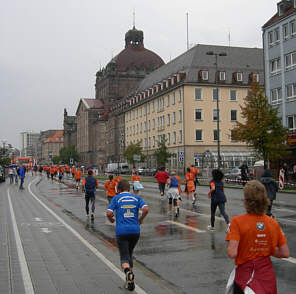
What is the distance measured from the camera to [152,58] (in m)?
127

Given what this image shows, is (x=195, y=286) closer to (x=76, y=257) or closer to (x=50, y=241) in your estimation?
(x=76, y=257)

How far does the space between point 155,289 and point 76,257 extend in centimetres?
297

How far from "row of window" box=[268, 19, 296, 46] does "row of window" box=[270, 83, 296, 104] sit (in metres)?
4.53

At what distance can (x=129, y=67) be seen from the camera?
125 m

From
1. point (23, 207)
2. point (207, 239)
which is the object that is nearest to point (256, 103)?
point (23, 207)

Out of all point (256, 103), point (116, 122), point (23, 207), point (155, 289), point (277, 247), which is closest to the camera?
point (277, 247)

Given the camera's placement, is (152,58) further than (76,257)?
Yes

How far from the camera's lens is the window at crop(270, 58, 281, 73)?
149 feet

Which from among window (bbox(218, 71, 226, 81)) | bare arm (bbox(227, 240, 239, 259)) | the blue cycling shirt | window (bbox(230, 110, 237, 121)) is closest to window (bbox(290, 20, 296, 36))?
window (bbox(218, 71, 226, 81))

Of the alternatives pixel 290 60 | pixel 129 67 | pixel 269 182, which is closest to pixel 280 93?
pixel 290 60

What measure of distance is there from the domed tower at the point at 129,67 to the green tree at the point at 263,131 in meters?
86.6

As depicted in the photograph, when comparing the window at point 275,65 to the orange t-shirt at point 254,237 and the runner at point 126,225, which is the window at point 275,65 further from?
the orange t-shirt at point 254,237

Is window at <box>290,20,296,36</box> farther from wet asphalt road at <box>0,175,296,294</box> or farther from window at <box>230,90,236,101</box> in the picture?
wet asphalt road at <box>0,175,296,294</box>

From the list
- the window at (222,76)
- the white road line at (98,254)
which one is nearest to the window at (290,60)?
the window at (222,76)
